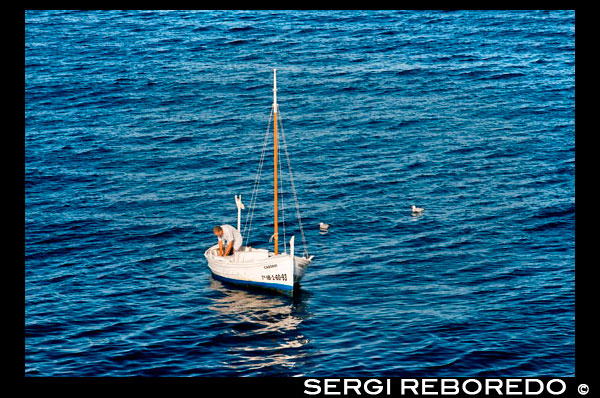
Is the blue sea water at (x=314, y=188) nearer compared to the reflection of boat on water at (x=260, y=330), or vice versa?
the reflection of boat on water at (x=260, y=330)

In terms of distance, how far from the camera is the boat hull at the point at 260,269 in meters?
57.9

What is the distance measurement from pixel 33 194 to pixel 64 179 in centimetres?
424

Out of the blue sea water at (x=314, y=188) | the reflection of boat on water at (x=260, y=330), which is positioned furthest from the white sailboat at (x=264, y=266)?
the blue sea water at (x=314, y=188)

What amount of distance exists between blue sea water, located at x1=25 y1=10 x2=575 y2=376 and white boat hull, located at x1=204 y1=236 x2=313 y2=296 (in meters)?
1.04

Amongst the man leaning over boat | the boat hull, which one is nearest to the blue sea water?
the boat hull

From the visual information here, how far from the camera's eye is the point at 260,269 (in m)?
58.9

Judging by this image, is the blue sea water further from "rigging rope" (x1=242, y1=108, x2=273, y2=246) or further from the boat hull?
the boat hull

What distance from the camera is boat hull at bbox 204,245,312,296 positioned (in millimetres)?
57938

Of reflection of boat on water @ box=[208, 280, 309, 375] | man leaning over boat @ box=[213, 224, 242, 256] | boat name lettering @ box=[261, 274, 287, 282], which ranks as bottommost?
reflection of boat on water @ box=[208, 280, 309, 375]

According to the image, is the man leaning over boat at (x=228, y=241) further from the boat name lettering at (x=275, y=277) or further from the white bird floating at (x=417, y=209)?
the white bird floating at (x=417, y=209)
